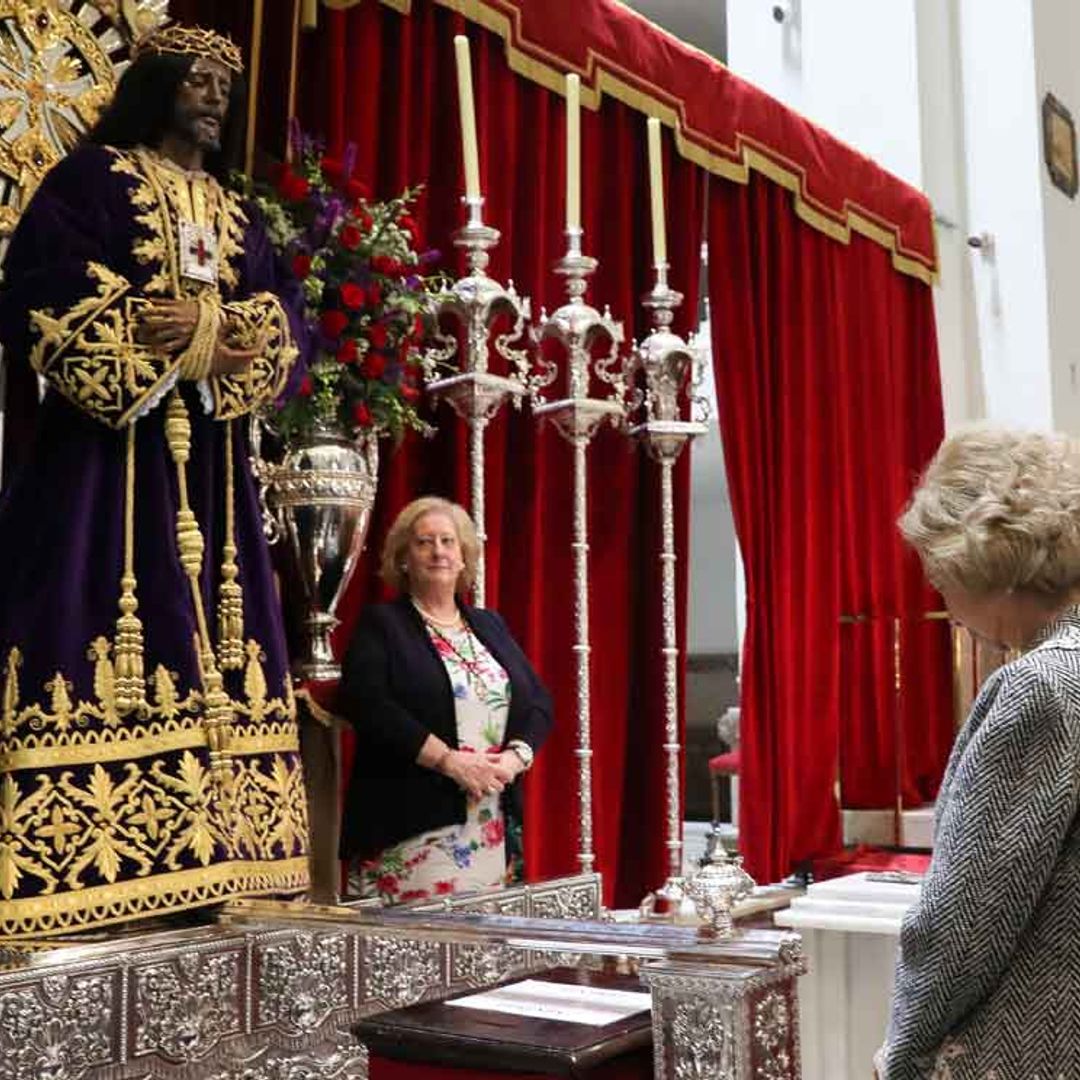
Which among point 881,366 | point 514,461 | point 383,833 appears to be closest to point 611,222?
point 514,461

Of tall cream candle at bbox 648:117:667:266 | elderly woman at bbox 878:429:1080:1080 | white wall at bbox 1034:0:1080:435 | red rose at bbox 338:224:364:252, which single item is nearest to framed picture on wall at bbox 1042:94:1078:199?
white wall at bbox 1034:0:1080:435

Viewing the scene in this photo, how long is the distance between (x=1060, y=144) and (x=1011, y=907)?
8.28m

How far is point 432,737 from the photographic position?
3.43m

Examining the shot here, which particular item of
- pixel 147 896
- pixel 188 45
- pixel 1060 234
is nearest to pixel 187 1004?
pixel 147 896

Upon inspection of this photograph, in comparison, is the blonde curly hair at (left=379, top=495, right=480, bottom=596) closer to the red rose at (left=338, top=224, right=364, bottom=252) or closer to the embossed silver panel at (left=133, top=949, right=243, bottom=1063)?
the red rose at (left=338, top=224, right=364, bottom=252)

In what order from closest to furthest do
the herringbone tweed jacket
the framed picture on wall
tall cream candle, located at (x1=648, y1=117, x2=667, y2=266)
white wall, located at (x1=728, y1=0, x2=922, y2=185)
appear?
the herringbone tweed jacket < tall cream candle, located at (x1=648, y1=117, x2=667, y2=266) < white wall, located at (x1=728, y1=0, x2=922, y2=185) < the framed picture on wall

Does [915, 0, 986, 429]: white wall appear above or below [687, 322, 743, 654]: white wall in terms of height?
above

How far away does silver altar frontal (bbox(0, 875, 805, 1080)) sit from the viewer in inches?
88.7

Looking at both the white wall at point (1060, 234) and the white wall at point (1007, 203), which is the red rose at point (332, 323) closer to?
the white wall at point (1007, 203)

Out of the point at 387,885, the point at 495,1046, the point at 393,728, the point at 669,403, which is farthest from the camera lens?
the point at 669,403

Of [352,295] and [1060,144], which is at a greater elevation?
[1060,144]

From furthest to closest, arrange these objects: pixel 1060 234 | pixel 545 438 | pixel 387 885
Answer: pixel 1060 234, pixel 545 438, pixel 387 885

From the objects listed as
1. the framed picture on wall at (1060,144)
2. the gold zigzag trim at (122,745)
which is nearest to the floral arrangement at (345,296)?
the gold zigzag trim at (122,745)

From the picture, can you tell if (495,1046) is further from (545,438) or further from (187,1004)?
(545,438)
